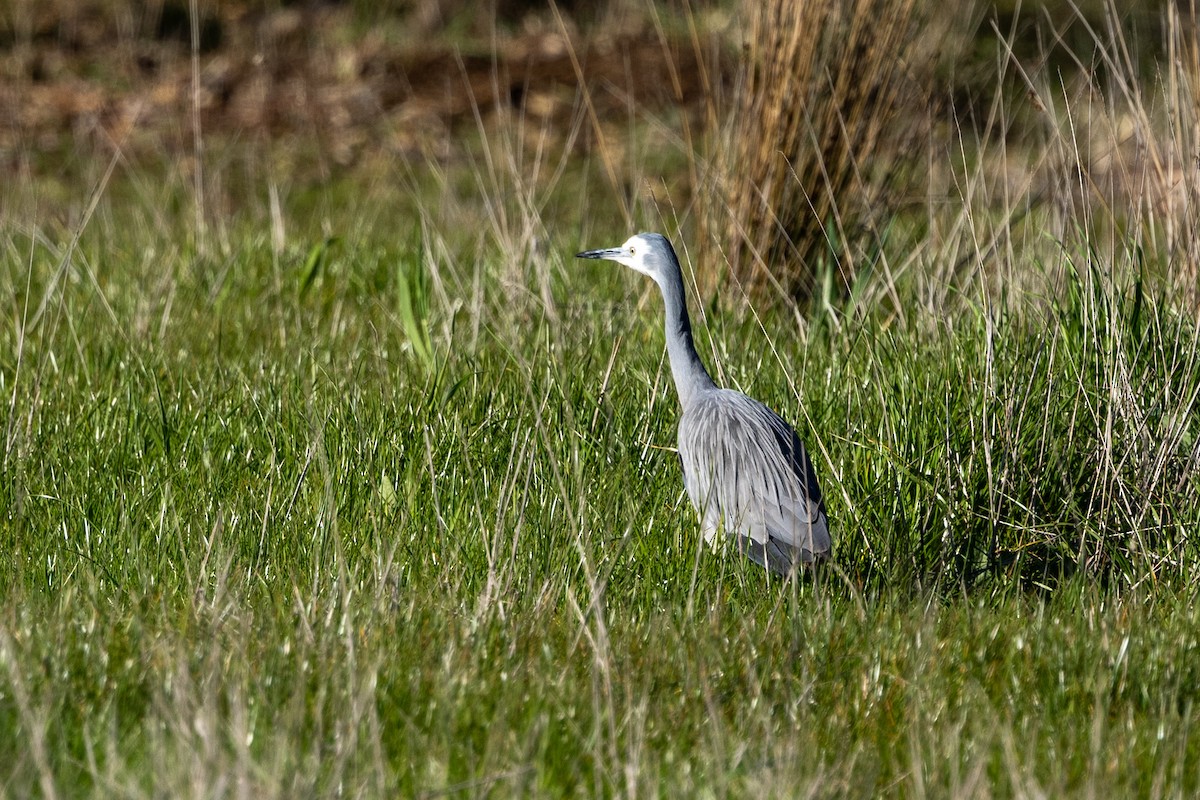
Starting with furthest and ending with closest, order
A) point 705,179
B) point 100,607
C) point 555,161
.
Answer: point 555,161
point 705,179
point 100,607

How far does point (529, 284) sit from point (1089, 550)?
2.17 meters

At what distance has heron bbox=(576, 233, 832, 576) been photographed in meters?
2.90

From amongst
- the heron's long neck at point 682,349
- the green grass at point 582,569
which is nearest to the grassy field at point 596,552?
the green grass at point 582,569

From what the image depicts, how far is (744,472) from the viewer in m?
3.04

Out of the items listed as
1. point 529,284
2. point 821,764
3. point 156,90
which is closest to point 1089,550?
point 821,764

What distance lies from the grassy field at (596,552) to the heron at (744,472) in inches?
3.6

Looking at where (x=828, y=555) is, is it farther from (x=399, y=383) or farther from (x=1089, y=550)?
(x=399, y=383)

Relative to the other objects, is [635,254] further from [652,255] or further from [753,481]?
[753,481]

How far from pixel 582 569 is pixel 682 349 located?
1.95 feet

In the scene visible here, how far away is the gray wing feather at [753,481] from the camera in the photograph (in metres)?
2.90

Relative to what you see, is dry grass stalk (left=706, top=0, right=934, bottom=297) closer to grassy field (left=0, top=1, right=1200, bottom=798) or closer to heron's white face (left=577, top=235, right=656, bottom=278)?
grassy field (left=0, top=1, right=1200, bottom=798)

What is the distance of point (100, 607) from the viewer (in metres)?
2.65

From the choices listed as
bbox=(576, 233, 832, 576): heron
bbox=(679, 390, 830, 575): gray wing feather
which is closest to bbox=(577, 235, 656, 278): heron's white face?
bbox=(576, 233, 832, 576): heron

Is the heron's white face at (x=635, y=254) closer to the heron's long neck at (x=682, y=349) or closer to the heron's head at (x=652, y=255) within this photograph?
the heron's head at (x=652, y=255)
